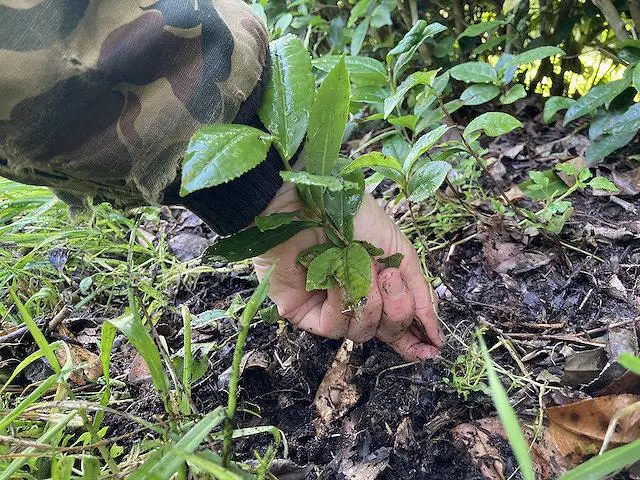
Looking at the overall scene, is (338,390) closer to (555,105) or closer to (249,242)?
(249,242)

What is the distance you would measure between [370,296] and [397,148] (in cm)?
56

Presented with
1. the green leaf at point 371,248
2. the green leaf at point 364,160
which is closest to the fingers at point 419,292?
the green leaf at point 371,248

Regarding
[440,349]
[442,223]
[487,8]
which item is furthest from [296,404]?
[487,8]

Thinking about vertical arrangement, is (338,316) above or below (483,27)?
below

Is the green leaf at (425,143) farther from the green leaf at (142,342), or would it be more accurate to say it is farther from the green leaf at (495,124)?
the green leaf at (142,342)

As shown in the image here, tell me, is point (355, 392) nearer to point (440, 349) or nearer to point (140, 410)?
point (440, 349)

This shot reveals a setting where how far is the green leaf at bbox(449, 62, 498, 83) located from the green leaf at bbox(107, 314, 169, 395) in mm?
1133

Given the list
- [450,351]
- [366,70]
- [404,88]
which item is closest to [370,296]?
[450,351]

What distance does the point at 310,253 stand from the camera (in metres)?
1.06

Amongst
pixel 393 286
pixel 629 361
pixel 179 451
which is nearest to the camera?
pixel 629 361

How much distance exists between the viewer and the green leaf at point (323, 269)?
0.98m

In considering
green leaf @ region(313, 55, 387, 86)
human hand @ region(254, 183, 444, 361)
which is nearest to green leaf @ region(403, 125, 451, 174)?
human hand @ region(254, 183, 444, 361)

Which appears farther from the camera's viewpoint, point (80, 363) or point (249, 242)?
point (80, 363)

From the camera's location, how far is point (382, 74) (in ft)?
4.81
